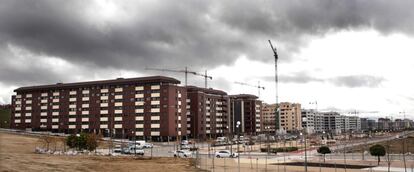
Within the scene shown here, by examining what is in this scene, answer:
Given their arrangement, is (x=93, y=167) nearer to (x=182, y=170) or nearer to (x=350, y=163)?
(x=182, y=170)

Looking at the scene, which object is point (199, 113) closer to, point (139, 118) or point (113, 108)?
point (139, 118)

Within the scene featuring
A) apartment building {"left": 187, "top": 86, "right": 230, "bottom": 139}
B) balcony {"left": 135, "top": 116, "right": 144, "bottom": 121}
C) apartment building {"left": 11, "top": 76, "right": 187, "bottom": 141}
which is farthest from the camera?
apartment building {"left": 187, "top": 86, "right": 230, "bottom": 139}

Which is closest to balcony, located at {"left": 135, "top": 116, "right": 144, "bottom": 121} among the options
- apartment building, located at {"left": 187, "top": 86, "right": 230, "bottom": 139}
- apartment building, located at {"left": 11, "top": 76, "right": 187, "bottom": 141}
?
apartment building, located at {"left": 11, "top": 76, "right": 187, "bottom": 141}

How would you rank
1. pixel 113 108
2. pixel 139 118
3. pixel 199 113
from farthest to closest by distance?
1. pixel 199 113
2. pixel 113 108
3. pixel 139 118

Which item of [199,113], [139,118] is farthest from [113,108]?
[199,113]

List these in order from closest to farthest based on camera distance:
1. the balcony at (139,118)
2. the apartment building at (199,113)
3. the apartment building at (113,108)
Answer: the apartment building at (113,108) → the balcony at (139,118) → the apartment building at (199,113)

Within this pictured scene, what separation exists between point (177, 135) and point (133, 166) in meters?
92.3

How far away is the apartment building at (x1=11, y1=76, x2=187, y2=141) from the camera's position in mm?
154500

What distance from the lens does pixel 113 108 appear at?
6521 inches

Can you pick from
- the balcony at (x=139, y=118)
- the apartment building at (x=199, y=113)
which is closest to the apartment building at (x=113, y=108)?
the balcony at (x=139, y=118)

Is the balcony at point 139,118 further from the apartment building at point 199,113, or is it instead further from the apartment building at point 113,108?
the apartment building at point 199,113

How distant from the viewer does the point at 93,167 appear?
60.1 m

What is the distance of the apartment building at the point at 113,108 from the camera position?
154 meters

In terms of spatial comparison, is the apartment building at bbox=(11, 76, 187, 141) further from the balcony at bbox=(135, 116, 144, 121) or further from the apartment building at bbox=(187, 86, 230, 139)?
the apartment building at bbox=(187, 86, 230, 139)
